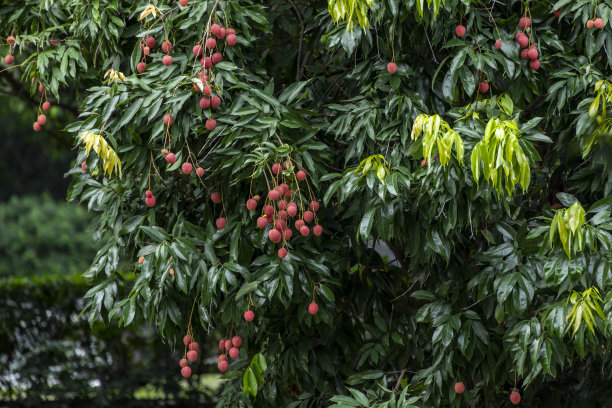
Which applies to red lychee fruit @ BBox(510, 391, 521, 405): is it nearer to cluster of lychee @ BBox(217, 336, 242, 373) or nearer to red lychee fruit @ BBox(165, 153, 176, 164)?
cluster of lychee @ BBox(217, 336, 242, 373)

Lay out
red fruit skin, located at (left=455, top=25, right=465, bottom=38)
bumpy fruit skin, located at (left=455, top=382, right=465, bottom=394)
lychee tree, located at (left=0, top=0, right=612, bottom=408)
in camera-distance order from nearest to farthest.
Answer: lychee tree, located at (left=0, top=0, right=612, bottom=408) < red fruit skin, located at (left=455, top=25, right=465, bottom=38) < bumpy fruit skin, located at (left=455, top=382, right=465, bottom=394)

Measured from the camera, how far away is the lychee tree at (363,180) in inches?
101

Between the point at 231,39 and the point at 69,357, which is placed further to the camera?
the point at 69,357

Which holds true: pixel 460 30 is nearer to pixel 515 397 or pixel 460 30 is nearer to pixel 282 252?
pixel 282 252

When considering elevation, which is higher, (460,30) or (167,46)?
(167,46)

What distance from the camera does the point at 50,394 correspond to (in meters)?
5.83

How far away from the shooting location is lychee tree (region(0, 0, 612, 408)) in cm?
257

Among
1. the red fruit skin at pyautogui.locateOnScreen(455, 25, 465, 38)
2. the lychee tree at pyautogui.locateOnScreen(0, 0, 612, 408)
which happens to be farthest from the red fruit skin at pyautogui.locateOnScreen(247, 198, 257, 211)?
the red fruit skin at pyautogui.locateOnScreen(455, 25, 465, 38)

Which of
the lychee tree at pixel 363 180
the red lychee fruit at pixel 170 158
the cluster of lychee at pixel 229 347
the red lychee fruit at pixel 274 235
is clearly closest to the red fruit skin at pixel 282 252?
the lychee tree at pixel 363 180

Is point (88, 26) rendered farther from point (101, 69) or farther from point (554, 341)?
point (554, 341)

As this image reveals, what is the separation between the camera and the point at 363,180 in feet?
8.75

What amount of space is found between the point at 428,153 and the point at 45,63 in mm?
1632

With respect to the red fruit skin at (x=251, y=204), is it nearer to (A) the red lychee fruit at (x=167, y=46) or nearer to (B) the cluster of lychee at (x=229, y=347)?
(B) the cluster of lychee at (x=229, y=347)

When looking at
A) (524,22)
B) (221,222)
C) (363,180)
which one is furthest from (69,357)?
(524,22)
